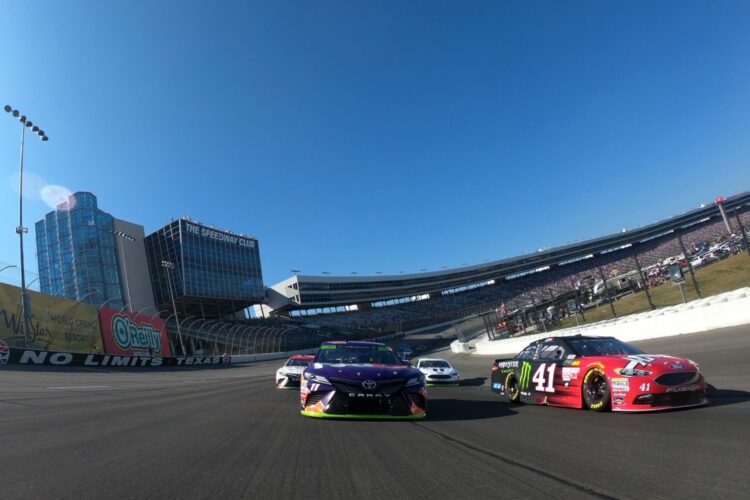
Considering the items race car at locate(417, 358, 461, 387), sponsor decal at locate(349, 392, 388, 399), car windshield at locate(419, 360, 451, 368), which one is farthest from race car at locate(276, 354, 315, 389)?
sponsor decal at locate(349, 392, 388, 399)

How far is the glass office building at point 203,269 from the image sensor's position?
248ft

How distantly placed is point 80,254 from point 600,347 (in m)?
73.0

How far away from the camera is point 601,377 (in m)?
7.18

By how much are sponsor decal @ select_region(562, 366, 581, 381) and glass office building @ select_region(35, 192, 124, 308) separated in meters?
68.2

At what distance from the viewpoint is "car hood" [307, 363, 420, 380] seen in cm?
697

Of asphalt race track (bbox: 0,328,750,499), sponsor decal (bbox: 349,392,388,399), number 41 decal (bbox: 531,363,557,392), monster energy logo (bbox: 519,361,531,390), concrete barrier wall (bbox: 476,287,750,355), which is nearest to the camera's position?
asphalt race track (bbox: 0,328,750,499)

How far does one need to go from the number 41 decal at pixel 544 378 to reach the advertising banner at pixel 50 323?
30.9m

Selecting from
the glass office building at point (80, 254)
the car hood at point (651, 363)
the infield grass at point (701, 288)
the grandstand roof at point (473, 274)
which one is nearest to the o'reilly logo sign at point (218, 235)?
the glass office building at point (80, 254)

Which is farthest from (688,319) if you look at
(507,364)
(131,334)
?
(131,334)

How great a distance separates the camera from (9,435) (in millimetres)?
5840

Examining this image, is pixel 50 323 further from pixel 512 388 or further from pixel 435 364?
pixel 512 388

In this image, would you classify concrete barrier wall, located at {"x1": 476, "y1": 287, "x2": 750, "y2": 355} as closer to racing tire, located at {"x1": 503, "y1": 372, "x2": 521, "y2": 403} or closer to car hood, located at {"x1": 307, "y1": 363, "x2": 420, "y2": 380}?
racing tire, located at {"x1": 503, "y1": 372, "x2": 521, "y2": 403}

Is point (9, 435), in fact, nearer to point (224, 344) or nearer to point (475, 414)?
point (475, 414)

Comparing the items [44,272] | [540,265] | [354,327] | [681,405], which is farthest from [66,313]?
[540,265]
